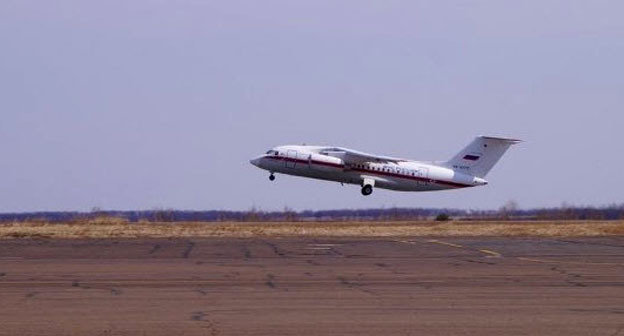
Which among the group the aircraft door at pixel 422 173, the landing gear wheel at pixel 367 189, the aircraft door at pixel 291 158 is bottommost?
the landing gear wheel at pixel 367 189

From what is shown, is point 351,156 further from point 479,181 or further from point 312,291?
point 312,291

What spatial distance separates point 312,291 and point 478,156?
199ft

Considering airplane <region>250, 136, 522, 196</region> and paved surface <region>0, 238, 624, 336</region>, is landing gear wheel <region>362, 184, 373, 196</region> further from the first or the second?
paved surface <region>0, 238, 624, 336</region>

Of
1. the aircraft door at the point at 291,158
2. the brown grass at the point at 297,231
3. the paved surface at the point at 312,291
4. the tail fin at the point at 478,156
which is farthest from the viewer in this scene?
the tail fin at the point at 478,156

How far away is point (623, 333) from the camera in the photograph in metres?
16.0

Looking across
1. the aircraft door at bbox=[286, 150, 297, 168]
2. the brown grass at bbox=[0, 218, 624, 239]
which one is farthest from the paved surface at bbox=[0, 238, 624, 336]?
the aircraft door at bbox=[286, 150, 297, 168]

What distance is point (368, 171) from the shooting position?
267 ft

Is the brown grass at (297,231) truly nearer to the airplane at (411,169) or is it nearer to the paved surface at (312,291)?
the paved surface at (312,291)

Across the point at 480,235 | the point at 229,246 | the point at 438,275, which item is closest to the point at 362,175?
the point at 480,235

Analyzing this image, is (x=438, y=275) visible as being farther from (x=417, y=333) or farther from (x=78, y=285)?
(x=417, y=333)

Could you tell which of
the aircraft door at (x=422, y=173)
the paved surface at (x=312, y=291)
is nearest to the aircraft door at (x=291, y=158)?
the aircraft door at (x=422, y=173)

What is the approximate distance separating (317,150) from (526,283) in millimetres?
55949

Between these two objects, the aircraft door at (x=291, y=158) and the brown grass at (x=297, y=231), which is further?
→ the aircraft door at (x=291, y=158)

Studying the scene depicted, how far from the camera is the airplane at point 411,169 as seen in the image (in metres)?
79.6
